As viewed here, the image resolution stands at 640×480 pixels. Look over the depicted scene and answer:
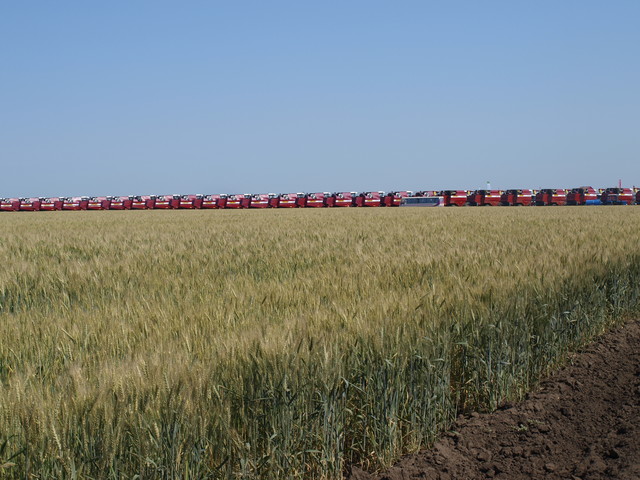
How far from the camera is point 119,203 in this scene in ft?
214

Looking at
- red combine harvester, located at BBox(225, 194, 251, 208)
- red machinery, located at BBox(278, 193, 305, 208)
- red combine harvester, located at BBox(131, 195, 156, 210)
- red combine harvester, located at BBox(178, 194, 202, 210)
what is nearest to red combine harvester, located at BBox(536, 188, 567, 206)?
red machinery, located at BBox(278, 193, 305, 208)

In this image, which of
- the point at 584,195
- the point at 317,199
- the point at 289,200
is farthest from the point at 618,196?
the point at 289,200

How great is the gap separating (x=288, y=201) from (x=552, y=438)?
59.5 m

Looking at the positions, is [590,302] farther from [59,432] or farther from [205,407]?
[59,432]

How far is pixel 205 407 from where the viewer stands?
9.21 feet

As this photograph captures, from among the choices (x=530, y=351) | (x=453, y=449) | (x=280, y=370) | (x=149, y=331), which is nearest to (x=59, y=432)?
(x=280, y=370)

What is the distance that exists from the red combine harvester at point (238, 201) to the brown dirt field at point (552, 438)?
195ft

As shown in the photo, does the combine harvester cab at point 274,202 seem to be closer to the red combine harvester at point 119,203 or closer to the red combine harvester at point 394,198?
the red combine harvester at point 394,198

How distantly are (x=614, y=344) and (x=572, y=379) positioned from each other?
1.46 m

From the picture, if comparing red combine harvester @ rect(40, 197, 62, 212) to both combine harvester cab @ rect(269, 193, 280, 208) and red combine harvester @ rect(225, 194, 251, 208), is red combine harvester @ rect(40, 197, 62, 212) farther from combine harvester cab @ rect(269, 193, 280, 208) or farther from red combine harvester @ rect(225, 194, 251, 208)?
combine harvester cab @ rect(269, 193, 280, 208)

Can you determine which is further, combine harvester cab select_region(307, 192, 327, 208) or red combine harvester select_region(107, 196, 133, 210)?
red combine harvester select_region(107, 196, 133, 210)

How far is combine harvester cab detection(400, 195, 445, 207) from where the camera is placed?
5538 centimetres

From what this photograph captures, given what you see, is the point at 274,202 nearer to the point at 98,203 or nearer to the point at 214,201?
the point at 214,201

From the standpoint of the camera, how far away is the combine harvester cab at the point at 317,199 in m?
62.3
